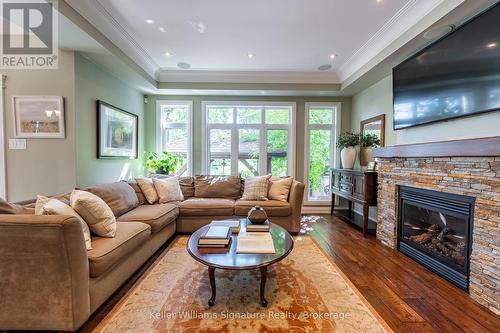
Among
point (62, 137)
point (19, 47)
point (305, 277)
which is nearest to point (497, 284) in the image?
point (305, 277)

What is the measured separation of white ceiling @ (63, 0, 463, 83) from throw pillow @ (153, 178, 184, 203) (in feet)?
6.07

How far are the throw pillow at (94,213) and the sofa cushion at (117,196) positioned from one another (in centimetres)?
57

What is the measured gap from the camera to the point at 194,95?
4773mm

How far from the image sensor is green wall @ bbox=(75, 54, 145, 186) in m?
2.91

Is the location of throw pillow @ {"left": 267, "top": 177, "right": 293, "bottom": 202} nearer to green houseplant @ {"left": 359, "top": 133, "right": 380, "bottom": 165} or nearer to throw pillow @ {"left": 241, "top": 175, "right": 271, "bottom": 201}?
throw pillow @ {"left": 241, "top": 175, "right": 271, "bottom": 201}

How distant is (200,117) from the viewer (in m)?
4.82

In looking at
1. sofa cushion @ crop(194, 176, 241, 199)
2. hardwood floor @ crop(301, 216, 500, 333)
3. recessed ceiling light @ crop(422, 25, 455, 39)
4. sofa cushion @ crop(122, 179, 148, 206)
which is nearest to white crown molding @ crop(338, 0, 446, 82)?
recessed ceiling light @ crop(422, 25, 455, 39)

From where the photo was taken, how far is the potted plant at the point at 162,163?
439 centimetres

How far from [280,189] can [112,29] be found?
2.96 meters

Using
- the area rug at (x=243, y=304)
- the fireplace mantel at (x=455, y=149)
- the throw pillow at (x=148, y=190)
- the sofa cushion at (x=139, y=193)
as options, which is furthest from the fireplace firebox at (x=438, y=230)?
the sofa cushion at (x=139, y=193)

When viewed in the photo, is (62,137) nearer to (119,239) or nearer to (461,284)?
(119,239)

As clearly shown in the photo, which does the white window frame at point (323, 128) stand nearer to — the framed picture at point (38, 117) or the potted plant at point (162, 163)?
the potted plant at point (162, 163)

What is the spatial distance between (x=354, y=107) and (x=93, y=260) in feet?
15.8

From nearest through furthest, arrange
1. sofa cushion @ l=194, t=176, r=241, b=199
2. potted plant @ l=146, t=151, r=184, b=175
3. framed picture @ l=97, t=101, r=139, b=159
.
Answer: framed picture @ l=97, t=101, r=139, b=159
sofa cushion @ l=194, t=176, r=241, b=199
potted plant @ l=146, t=151, r=184, b=175
